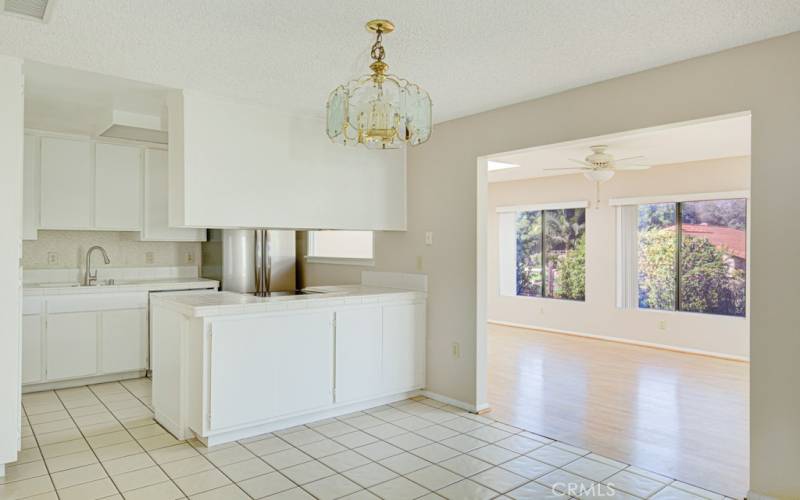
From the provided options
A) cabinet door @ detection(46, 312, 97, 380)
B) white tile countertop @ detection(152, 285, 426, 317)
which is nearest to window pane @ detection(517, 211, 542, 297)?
white tile countertop @ detection(152, 285, 426, 317)

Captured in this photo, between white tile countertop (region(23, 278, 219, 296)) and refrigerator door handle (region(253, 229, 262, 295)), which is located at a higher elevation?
refrigerator door handle (region(253, 229, 262, 295))

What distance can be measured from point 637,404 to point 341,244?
3160 millimetres

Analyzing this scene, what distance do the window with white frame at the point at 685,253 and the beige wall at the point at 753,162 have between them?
160 inches

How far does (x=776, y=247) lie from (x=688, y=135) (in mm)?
2760

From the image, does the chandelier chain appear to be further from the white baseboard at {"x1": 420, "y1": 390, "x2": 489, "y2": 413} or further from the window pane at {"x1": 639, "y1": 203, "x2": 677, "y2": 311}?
the window pane at {"x1": 639, "y1": 203, "x2": 677, "y2": 311}

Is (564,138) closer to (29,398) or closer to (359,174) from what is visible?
(359,174)

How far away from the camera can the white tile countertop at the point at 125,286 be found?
4.56 m

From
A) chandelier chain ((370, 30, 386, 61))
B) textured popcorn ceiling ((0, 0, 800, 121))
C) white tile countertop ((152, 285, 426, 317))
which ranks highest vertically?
textured popcorn ceiling ((0, 0, 800, 121))

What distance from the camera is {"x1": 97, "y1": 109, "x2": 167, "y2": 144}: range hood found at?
4008 mm

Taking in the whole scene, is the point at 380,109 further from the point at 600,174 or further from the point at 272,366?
the point at 600,174

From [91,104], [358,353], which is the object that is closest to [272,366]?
[358,353]

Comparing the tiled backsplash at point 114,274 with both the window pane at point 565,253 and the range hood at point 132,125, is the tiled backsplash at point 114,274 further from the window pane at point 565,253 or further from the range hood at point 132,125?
the window pane at point 565,253

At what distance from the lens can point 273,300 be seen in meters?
3.72

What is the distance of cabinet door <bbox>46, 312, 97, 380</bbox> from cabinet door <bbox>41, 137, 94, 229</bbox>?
34.4 inches
